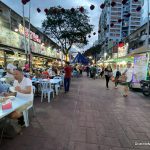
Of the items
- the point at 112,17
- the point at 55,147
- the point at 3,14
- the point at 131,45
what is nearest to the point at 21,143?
the point at 55,147

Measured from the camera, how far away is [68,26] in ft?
82.5

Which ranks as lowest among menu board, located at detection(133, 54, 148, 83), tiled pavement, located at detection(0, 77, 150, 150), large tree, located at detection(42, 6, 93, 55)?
tiled pavement, located at detection(0, 77, 150, 150)

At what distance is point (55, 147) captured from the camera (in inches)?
139

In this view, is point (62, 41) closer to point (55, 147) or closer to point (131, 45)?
point (131, 45)

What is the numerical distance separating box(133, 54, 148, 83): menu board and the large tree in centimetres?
1451

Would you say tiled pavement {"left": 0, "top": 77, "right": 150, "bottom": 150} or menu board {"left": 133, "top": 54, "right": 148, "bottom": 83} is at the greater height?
menu board {"left": 133, "top": 54, "right": 148, "bottom": 83}

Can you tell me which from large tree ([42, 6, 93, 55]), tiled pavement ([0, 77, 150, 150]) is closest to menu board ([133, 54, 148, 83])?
tiled pavement ([0, 77, 150, 150])

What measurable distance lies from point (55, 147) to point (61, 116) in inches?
76.4

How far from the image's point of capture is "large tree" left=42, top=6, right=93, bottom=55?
24.3m

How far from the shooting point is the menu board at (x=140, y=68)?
1109 centimetres

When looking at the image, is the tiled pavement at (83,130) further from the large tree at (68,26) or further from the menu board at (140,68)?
the large tree at (68,26)

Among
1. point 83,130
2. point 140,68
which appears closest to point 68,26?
point 140,68

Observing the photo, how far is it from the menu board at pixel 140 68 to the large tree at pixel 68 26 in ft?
47.6

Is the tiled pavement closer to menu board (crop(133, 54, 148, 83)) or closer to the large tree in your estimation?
menu board (crop(133, 54, 148, 83))
